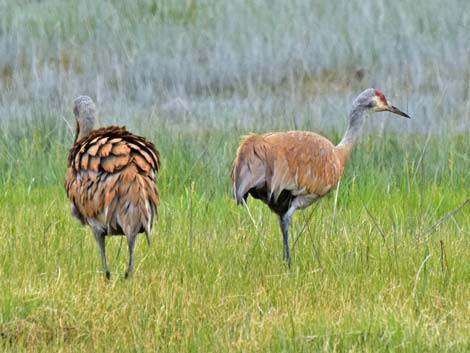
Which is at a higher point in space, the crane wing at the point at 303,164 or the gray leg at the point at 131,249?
the crane wing at the point at 303,164

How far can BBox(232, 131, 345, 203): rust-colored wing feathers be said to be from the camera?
253 inches

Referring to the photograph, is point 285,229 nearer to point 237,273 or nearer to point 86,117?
point 237,273

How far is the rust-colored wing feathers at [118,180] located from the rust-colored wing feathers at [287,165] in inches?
28.6

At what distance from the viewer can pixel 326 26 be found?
1251cm

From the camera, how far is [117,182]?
569cm

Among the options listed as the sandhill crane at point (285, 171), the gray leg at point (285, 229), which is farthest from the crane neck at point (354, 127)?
the gray leg at point (285, 229)

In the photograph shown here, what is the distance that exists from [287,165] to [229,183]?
1.65 metres

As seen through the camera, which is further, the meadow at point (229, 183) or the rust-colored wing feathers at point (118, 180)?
the rust-colored wing feathers at point (118, 180)

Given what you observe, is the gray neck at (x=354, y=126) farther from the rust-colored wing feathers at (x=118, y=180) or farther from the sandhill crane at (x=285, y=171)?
the rust-colored wing feathers at (x=118, y=180)

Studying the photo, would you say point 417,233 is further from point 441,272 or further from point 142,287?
point 142,287

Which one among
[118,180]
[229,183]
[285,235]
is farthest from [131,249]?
[229,183]

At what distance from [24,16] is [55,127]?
4.55 meters

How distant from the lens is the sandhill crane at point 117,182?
5.68 m

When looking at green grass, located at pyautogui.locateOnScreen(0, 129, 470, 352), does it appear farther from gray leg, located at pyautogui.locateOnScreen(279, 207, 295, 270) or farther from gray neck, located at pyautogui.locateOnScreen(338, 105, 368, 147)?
gray neck, located at pyautogui.locateOnScreen(338, 105, 368, 147)
